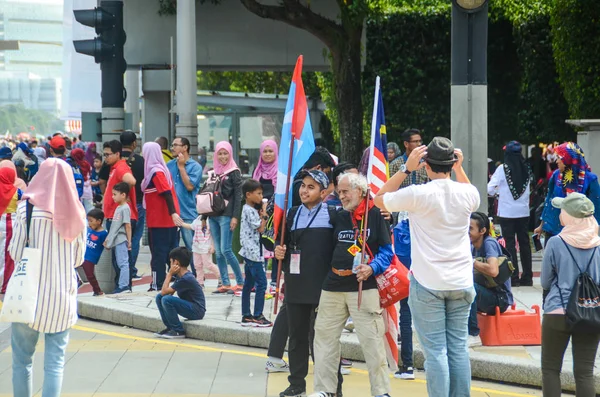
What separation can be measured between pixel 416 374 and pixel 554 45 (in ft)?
39.6

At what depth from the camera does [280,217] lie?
25.6 ft

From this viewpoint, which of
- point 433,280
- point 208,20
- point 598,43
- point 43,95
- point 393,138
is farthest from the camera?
point 43,95

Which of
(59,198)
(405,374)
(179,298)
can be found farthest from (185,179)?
(59,198)

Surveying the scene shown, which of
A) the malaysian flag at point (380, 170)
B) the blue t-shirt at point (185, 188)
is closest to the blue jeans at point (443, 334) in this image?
the malaysian flag at point (380, 170)

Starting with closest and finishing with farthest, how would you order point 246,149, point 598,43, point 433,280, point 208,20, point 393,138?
point 433,280 → point 598,43 → point 208,20 → point 393,138 → point 246,149

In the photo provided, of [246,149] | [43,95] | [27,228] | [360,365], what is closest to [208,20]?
[246,149]

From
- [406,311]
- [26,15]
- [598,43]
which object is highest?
[26,15]

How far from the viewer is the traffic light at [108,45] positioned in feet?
46.2

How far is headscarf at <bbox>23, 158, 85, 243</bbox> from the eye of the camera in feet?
20.9

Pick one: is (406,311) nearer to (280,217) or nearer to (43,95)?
(280,217)

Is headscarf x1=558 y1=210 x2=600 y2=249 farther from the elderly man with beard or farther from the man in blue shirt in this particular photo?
the man in blue shirt

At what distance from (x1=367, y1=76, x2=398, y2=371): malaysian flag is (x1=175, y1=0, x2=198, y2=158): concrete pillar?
28.2 feet

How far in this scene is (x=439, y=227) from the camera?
6.41 meters

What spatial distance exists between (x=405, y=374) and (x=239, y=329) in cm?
207
